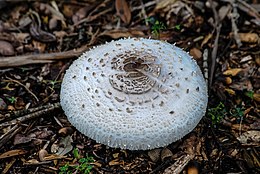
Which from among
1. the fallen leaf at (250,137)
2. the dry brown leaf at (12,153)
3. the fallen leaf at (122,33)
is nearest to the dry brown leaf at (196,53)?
the fallen leaf at (122,33)

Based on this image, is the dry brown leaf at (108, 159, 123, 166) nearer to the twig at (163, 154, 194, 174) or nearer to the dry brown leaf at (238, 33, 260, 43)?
the twig at (163, 154, 194, 174)

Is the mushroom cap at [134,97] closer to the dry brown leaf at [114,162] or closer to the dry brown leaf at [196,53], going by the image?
the dry brown leaf at [114,162]

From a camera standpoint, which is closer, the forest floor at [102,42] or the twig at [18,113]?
the forest floor at [102,42]

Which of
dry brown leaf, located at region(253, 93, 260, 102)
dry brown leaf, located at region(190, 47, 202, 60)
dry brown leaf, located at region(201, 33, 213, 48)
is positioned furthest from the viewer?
dry brown leaf, located at region(201, 33, 213, 48)

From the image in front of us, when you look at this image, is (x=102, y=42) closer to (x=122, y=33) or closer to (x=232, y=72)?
(x=122, y=33)

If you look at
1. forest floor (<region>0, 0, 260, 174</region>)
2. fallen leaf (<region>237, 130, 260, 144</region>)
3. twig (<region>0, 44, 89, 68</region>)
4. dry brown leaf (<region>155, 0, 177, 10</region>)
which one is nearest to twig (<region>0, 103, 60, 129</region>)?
forest floor (<region>0, 0, 260, 174</region>)

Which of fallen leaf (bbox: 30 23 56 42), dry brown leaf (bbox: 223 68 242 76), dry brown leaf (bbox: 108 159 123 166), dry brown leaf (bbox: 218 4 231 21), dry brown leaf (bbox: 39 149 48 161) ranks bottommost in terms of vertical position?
dry brown leaf (bbox: 108 159 123 166)
